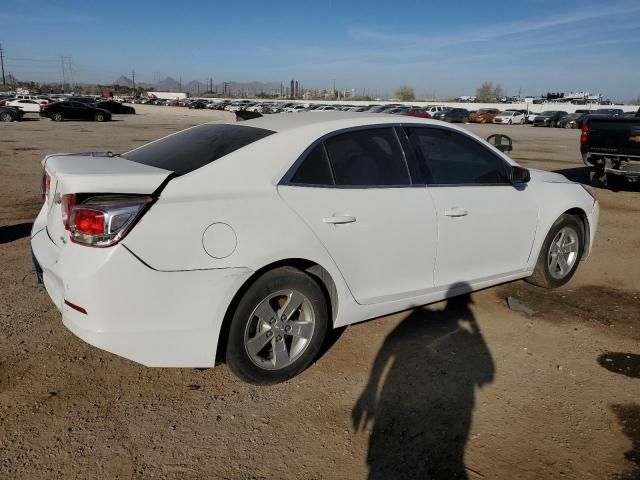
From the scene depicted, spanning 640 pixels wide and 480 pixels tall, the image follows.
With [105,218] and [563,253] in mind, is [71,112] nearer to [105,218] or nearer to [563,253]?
[563,253]

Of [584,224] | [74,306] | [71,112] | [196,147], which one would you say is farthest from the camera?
[71,112]

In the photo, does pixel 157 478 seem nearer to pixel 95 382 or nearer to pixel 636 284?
pixel 95 382

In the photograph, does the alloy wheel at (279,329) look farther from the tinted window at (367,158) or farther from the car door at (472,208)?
the car door at (472,208)

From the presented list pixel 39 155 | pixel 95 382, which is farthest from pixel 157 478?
pixel 39 155

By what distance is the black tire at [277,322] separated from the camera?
3.03 m

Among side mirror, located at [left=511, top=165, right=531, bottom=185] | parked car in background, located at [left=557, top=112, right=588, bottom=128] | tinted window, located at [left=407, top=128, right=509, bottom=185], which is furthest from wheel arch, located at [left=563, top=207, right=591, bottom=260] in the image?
parked car in background, located at [left=557, top=112, right=588, bottom=128]

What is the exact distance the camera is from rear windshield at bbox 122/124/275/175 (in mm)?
3246

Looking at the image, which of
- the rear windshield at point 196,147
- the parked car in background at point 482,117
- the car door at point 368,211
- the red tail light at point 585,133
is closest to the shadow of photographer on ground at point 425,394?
the car door at point 368,211

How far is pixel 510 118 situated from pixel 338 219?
51.2m

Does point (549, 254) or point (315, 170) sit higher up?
point (315, 170)

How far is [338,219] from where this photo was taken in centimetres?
329

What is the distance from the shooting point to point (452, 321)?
432cm

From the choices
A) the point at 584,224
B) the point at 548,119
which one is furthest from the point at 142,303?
the point at 548,119

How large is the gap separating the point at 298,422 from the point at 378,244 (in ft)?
4.05
